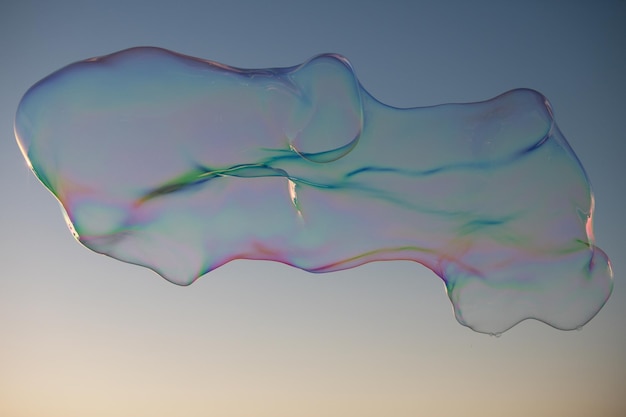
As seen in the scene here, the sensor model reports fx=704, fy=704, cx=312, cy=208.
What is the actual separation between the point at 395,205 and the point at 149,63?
5.79 ft

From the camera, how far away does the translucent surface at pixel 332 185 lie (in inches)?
166

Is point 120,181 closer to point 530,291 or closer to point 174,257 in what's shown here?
point 174,257

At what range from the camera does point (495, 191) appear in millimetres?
4547

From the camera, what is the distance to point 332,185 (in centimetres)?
451

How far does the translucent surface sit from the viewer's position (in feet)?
13.9

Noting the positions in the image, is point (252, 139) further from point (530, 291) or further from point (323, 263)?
Answer: point (530, 291)

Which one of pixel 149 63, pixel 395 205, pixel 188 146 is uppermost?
pixel 149 63

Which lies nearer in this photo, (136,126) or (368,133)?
(136,126)

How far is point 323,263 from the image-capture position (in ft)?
14.8

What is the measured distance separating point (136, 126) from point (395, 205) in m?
1.68

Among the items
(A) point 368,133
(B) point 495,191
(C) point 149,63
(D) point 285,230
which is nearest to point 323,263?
(D) point 285,230

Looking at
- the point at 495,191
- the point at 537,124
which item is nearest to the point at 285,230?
the point at 495,191

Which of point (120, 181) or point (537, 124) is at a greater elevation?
point (537, 124)

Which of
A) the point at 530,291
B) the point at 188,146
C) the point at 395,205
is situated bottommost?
the point at 530,291
